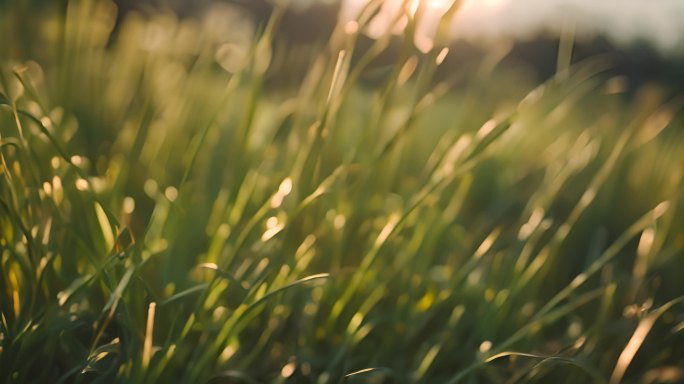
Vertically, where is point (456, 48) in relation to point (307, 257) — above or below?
below

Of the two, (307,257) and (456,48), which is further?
(456,48)

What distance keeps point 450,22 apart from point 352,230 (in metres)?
0.43

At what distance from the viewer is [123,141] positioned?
131 cm

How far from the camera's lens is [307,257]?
0.88 m

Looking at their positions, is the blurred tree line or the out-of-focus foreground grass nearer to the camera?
the out-of-focus foreground grass

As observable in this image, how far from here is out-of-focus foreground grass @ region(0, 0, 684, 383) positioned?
2.42 ft

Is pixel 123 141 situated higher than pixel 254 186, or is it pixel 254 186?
pixel 254 186

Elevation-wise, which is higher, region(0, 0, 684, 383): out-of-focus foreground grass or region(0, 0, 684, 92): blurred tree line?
region(0, 0, 684, 383): out-of-focus foreground grass

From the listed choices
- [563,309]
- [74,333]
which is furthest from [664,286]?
[74,333]

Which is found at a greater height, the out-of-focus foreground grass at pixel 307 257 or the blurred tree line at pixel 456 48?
the out-of-focus foreground grass at pixel 307 257

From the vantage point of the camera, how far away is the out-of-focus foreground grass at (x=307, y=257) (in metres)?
0.74

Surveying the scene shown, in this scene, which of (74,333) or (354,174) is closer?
(74,333)

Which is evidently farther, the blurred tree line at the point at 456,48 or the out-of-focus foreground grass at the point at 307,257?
the blurred tree line at the point at 456,48

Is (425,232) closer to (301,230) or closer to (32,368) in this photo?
(301,230)
